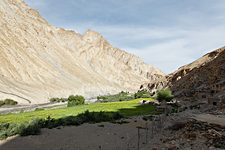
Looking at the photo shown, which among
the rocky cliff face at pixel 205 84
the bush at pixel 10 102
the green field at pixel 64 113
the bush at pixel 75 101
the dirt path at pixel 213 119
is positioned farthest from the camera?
the bush at pixel 10 102

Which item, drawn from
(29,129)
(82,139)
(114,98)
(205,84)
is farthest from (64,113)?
(114,98)

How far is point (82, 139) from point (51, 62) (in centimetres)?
9517

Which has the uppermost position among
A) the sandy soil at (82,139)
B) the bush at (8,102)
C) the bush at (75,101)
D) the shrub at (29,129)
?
the bush at (8,102)

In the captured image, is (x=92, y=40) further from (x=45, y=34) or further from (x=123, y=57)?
(x=45, y=34)

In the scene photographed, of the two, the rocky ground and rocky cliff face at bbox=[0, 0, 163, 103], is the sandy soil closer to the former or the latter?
the rocky ground

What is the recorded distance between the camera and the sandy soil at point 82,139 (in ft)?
60.5

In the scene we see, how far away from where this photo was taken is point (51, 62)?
113312 millimetres

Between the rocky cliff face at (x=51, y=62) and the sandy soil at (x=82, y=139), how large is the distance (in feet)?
194

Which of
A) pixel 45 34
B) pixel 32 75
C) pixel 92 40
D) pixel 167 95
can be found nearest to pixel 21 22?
pixel 45 34

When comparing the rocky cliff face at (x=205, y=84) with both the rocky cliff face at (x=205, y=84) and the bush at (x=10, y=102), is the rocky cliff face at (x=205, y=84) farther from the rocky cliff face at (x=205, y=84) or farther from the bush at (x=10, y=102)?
the bush at (x=10, y=102)

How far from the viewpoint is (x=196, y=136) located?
17766mm

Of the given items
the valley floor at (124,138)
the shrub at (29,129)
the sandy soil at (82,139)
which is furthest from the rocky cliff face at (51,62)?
the valley floor at (124,138)

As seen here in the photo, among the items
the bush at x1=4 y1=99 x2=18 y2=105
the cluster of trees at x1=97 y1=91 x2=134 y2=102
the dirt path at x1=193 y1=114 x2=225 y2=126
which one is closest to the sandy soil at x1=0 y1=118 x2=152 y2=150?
the dirt path at x1=193 y1=114 x2=225 y2=126

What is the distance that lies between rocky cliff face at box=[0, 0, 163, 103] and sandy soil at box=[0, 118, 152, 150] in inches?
2327
